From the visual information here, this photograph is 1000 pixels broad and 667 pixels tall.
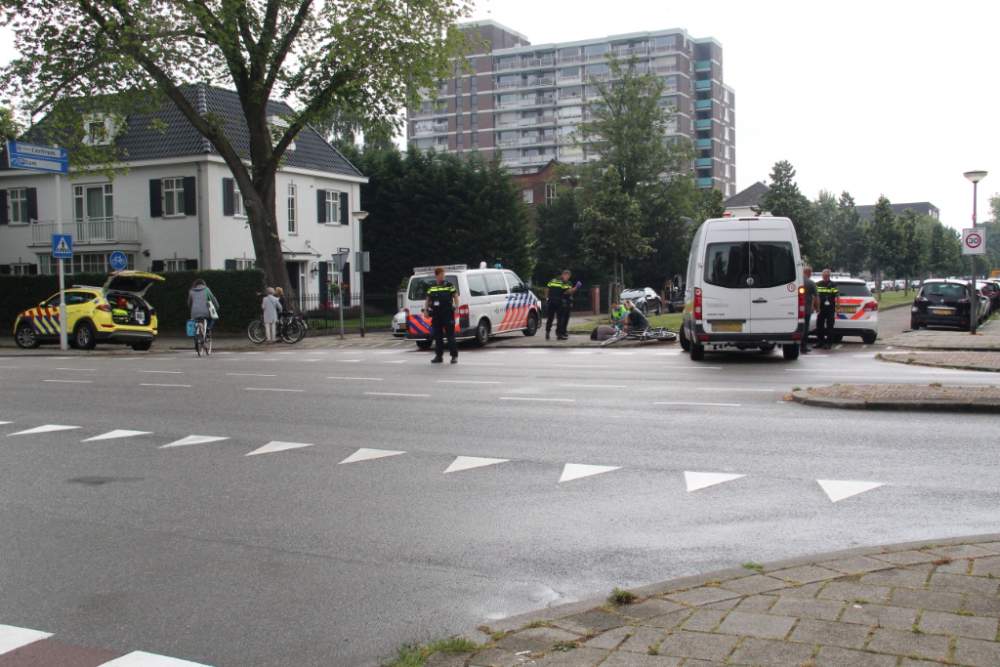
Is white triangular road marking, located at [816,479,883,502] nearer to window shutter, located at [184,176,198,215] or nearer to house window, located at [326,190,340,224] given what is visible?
window shutter, located at [184,176,198,215]

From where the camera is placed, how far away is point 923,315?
2791 centimetres

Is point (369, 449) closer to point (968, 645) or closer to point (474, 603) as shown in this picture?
point (474, 603)

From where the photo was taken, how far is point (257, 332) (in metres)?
28.5

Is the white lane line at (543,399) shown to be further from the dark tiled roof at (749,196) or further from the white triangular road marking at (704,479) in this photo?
the dark tiled roof at (749,196)

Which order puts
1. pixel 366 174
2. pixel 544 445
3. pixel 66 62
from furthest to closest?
pixel 366 174
pixel 66 62
pixel 544 445

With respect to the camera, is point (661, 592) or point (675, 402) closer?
point (661, 592)

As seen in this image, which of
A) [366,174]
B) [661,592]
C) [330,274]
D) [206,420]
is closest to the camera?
[661,592]

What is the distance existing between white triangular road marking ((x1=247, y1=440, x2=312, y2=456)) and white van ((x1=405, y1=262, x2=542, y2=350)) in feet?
43.2

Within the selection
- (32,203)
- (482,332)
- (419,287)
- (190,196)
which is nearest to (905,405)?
(482,332)

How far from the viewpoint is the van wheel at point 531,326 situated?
2673 centimetres

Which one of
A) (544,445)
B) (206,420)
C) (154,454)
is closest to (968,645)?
(544,445)

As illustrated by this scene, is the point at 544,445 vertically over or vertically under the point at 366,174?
under

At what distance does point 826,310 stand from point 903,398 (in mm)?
10118

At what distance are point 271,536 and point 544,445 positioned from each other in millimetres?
3355
